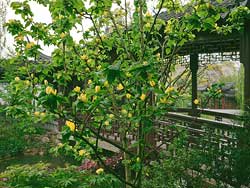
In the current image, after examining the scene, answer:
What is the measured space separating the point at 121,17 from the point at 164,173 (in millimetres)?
1961

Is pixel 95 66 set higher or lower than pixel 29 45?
lower

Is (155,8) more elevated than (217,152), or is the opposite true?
(155,8)

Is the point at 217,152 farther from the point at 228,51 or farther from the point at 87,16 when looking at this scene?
the point at 228,51

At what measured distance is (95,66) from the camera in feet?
12.9

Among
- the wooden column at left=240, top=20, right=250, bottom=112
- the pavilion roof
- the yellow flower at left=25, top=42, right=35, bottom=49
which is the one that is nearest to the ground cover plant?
the yellow flower at left=25, top=42, right=35, bottom=49

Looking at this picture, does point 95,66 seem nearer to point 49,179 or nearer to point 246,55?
point 49,179

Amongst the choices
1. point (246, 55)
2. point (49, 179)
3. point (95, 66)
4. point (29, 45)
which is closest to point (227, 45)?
point (246, 55)

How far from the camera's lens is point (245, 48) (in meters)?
4.41

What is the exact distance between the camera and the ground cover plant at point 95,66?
8.48 feet

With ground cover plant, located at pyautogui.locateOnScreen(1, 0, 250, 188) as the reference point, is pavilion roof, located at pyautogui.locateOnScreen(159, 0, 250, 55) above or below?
above

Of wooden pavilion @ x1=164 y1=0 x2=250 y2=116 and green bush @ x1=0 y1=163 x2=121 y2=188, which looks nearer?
green bush @ x1=0 y1=163 x2=121 y2=188

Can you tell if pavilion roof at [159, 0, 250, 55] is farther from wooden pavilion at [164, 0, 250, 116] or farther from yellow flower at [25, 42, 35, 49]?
yellow flower at [25, 42, 35, 49]

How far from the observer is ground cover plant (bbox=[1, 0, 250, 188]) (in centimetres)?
258

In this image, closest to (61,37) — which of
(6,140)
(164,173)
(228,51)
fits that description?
(164,173)
